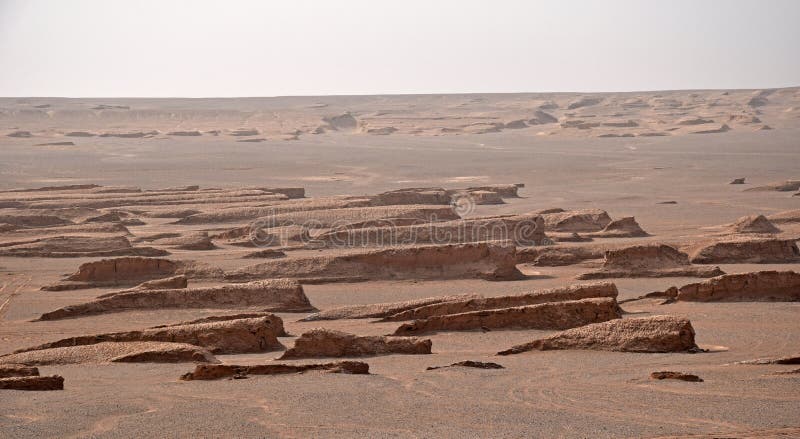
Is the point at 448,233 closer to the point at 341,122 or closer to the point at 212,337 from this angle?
the point at 212,337

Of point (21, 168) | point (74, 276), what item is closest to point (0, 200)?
point (74, 276)

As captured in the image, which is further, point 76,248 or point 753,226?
point 753,226

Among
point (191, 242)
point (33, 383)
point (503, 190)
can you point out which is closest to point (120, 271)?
point (191, 242)

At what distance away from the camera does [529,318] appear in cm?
897

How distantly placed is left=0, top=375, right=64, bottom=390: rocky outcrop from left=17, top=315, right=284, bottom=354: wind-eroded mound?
181 centimetres

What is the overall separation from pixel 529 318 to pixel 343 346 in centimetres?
186

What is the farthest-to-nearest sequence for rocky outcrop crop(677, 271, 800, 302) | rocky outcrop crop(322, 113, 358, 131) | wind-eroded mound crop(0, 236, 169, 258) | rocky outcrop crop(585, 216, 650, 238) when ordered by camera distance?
rocky outcrop crop(322, 113, 358, 131)
rocky outcrop crop(585, 216, 650, 238)
wind-eroded mound crop(0, 236, 169, 258)
rocky outcrop crop(677, 271, 800, 302)

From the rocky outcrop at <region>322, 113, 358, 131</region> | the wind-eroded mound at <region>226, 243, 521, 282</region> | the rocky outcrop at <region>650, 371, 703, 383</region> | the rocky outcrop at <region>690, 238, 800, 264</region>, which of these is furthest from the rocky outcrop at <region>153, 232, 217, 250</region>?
the rocky outcrop at <region>322, 113, 358, 131</region>

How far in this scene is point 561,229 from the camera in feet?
55.1

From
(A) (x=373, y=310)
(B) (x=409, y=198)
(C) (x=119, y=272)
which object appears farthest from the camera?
(B) (x=409, y=198)

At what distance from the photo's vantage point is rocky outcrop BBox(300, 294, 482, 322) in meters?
9.92

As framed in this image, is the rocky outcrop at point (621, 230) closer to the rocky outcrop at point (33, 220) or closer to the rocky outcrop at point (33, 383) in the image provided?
the rocky outcrop at point (33, 220)

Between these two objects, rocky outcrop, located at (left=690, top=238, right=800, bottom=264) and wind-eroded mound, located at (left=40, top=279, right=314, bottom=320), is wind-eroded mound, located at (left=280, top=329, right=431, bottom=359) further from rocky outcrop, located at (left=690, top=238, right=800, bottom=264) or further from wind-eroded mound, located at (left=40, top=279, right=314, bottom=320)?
rocky outcrop, located at (left=690, top=238, right=800, bottom=264)

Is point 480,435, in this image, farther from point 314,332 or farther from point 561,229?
point 561,229
